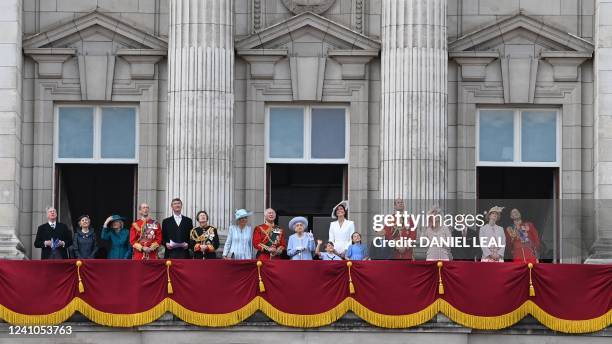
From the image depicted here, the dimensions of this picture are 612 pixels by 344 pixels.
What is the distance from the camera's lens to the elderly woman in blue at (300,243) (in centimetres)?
5350

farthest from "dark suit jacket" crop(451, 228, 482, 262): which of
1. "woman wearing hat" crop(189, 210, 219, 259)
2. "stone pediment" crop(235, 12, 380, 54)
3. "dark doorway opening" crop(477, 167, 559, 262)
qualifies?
"stone pediment" crop(235, 12, 380, 54)

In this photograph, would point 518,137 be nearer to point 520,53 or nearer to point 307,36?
point 520,53

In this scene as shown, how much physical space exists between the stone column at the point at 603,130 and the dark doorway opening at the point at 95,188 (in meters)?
12.6

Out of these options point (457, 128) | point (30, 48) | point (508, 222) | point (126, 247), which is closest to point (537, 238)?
point (508, 222)

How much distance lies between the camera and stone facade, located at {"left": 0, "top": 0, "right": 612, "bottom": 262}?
5903 centimetres

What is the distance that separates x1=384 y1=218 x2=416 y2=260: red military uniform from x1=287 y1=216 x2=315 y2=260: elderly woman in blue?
1988 millimetres

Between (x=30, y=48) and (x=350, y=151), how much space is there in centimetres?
916

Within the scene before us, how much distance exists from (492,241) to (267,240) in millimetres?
5535

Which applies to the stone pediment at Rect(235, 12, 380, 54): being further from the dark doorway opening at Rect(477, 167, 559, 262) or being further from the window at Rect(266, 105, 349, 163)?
the dark doorway opening at Rect(477, 167, 559, 262)

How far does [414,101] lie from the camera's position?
58188 mm

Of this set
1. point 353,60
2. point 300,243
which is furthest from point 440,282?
point 353,60

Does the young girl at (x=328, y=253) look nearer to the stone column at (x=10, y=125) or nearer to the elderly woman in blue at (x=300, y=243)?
the elderly woman in blue at (x=300, y=243)

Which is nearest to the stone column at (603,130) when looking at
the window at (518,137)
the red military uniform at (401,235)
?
the window at (518,137)

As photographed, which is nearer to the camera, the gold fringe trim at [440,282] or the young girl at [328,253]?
the gold fringe trim at [440,282]
